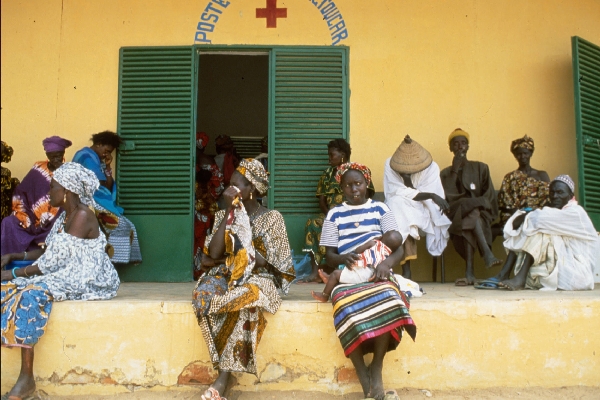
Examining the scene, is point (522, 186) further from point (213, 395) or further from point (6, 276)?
point (6, 276)

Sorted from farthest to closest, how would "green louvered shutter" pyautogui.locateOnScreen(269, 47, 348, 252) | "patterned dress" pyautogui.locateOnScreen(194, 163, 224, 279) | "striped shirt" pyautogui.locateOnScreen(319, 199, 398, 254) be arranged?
1. "patterned dress" pyautogui.locateOnScreen(194, 163, 224, 279)
2. "green louvered shutter" pyautogui.locateOnScreen(269, 47, 348, 252)
3. "striped shirt" pyautogui.locateOnScreen(319, 199, 398, 254)

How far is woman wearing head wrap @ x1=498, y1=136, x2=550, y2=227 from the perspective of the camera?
546 cm

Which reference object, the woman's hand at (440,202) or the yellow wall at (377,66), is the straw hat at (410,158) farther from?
the yellow wall at (377,66)

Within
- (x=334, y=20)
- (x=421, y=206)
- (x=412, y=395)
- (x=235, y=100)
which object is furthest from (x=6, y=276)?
(x=235, y=100)

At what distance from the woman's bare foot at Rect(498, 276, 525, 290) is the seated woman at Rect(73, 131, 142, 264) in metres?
3.01

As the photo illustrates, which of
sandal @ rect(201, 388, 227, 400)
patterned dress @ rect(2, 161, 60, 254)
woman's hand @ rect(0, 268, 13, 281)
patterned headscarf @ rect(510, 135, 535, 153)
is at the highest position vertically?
patterned headscarf @ rect(510, 135, 535, 153)

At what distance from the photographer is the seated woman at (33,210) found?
529 centimetres

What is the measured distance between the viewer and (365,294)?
11.8 feet

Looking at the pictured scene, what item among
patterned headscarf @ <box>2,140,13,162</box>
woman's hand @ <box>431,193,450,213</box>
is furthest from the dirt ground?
patterned headscarf @ <box>2,140,13,162</box>

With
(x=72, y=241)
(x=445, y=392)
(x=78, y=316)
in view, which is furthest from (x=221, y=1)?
(x=445, y=392)

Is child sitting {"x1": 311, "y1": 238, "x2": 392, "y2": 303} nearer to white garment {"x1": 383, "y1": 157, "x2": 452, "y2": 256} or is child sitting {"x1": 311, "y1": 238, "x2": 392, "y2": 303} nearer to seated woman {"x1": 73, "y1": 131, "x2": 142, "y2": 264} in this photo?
white garment {"x1": 383, "y1": 157, "x2": 452, "y2": 256}

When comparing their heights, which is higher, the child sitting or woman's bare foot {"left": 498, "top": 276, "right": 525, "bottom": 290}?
the child sitting

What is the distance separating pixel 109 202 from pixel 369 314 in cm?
288

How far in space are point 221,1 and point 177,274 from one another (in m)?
2.49
